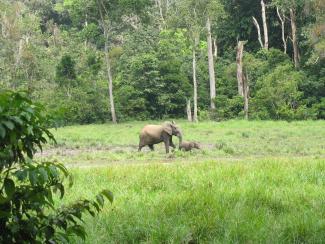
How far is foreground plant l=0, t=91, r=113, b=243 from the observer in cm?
264

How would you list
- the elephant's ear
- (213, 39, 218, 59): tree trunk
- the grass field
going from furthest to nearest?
(213, 39, 218, 59): tree trunk, the elephant's ear, the grass field

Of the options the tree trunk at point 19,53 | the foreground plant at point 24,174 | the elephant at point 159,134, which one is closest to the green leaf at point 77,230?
the foreground plant at point 24,174

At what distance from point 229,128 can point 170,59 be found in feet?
43.5

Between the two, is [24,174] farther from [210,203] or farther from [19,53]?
[19,53]

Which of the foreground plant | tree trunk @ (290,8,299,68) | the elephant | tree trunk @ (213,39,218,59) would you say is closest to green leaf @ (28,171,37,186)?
the foreground plant

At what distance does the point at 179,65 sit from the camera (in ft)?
121

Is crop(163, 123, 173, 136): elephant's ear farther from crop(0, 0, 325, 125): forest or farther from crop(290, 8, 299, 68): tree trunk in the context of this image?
crop(290, 8, 299, 68): tree trunk

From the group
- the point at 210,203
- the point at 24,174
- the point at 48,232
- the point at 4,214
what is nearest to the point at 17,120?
the point at 24,174

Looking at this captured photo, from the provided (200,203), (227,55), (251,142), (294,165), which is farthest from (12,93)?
(227,55)

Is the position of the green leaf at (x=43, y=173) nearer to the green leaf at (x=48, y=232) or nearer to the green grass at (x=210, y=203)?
the green leaf at (x=48, y=232)

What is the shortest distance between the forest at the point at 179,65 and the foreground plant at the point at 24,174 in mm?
26757

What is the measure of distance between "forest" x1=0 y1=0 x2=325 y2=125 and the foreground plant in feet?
87.8

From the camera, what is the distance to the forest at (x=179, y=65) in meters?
31.8

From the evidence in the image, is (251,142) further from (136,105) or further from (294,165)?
(136,105)
